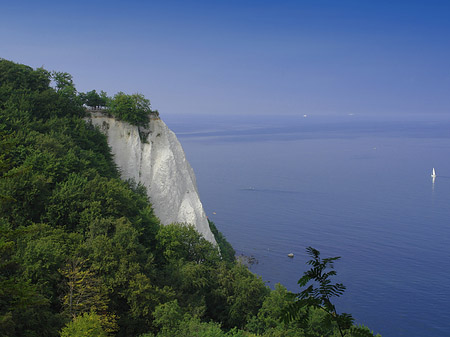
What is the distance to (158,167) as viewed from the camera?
5738 centimetres

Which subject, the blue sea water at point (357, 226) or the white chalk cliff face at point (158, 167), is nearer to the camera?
the white chalk cliff face at point (158, 167)

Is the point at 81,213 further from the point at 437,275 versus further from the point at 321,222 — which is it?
the point at 321,222

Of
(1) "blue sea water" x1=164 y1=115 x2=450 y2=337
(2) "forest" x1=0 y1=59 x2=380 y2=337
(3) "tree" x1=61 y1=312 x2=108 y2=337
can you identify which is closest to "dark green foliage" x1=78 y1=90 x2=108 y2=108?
(2) "forest" x1=0 y1=59 x2=380 y2=337

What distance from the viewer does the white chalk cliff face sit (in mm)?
55312

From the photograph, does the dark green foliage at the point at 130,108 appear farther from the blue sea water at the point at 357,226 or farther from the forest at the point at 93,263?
the blue sea water at the point at 357,226

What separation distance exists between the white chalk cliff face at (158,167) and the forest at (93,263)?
3.05 meters

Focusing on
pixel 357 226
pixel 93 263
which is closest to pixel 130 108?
pixel 93 263

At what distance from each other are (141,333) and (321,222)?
65774 mm

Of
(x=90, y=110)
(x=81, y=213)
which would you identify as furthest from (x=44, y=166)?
(x=90, y=110)

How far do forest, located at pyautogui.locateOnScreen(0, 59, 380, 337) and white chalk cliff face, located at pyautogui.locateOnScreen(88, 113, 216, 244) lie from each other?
10.0ft

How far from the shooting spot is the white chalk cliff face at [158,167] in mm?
55312

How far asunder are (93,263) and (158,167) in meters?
26.8

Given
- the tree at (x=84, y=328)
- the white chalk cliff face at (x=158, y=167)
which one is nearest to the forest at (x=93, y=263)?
the tree at (x=84, y=328)

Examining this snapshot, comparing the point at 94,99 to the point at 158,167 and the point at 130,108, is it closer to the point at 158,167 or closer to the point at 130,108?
the point at 130,108
